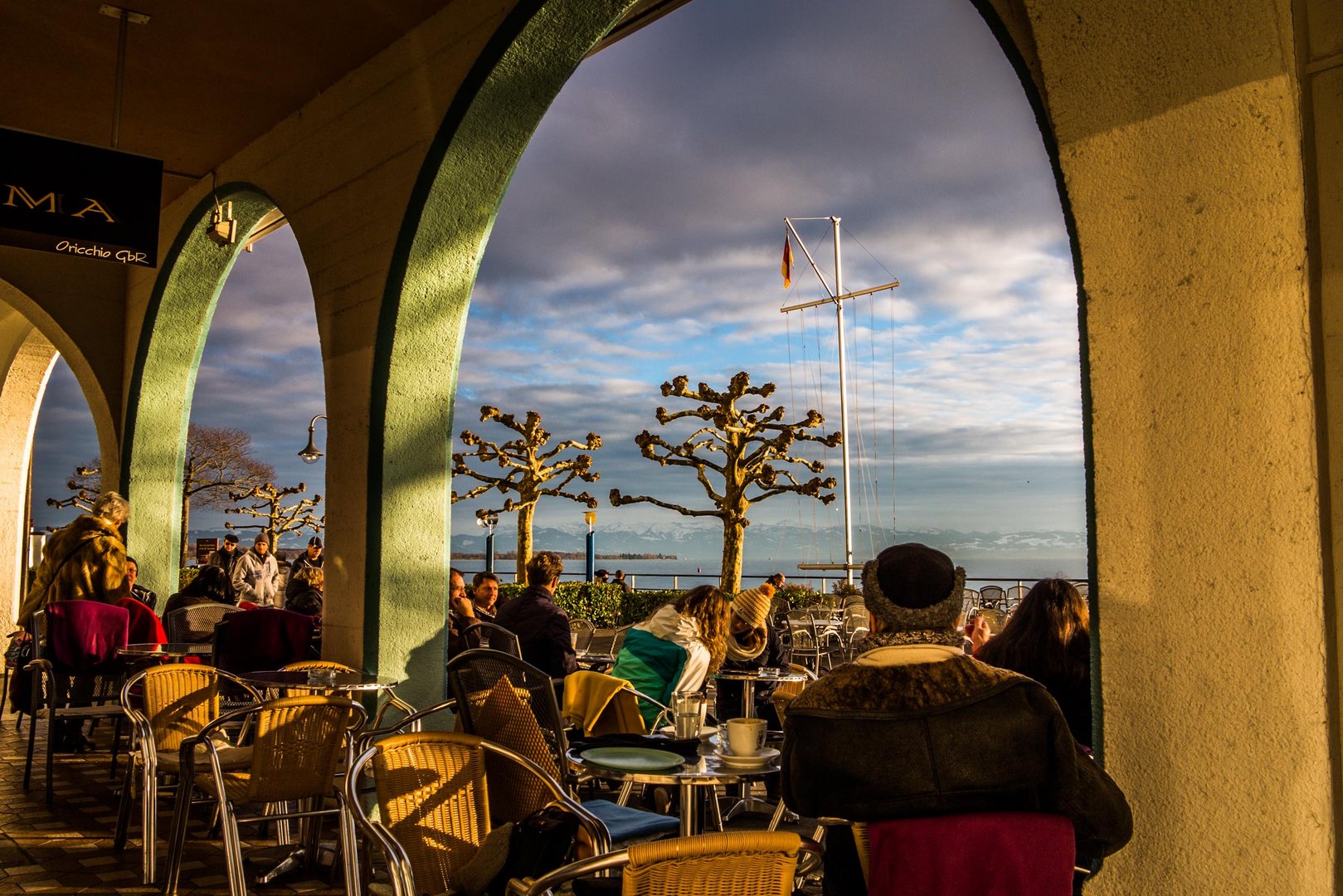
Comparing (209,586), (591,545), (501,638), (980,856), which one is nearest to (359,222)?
(501,638)

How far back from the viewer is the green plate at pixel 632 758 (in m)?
2.87

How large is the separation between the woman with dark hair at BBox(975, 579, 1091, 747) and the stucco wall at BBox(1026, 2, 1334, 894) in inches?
47.0

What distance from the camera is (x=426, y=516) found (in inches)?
207

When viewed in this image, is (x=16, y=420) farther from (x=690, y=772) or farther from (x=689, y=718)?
(x=690, y=772)

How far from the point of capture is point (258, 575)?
11.2 meters

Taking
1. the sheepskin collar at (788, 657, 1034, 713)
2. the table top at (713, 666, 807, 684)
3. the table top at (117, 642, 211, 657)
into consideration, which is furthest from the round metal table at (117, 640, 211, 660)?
the sheepskin collar at (788, 657, 1034, 713)

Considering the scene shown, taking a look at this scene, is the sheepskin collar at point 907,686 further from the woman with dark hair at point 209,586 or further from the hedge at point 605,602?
the hedge at point 605,602

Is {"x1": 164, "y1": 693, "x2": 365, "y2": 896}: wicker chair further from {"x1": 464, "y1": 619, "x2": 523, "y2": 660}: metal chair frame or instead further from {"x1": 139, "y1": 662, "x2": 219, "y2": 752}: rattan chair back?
{"x1": 464, "y1": 619, "x2": 523, "y2": 660}: metal chair frame

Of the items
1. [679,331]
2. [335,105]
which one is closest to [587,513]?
[679,331]

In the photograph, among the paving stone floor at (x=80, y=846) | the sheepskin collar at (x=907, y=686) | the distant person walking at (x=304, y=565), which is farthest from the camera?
the distant person walking at (x=304, y=565)

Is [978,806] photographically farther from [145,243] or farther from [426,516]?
[145,243]


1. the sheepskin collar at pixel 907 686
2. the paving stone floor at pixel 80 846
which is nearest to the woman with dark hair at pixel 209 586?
the paving stone floor at pixel 80 846

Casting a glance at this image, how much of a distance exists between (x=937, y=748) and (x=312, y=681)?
3.36 metres

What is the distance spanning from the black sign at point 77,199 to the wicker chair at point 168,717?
2.24 metres
